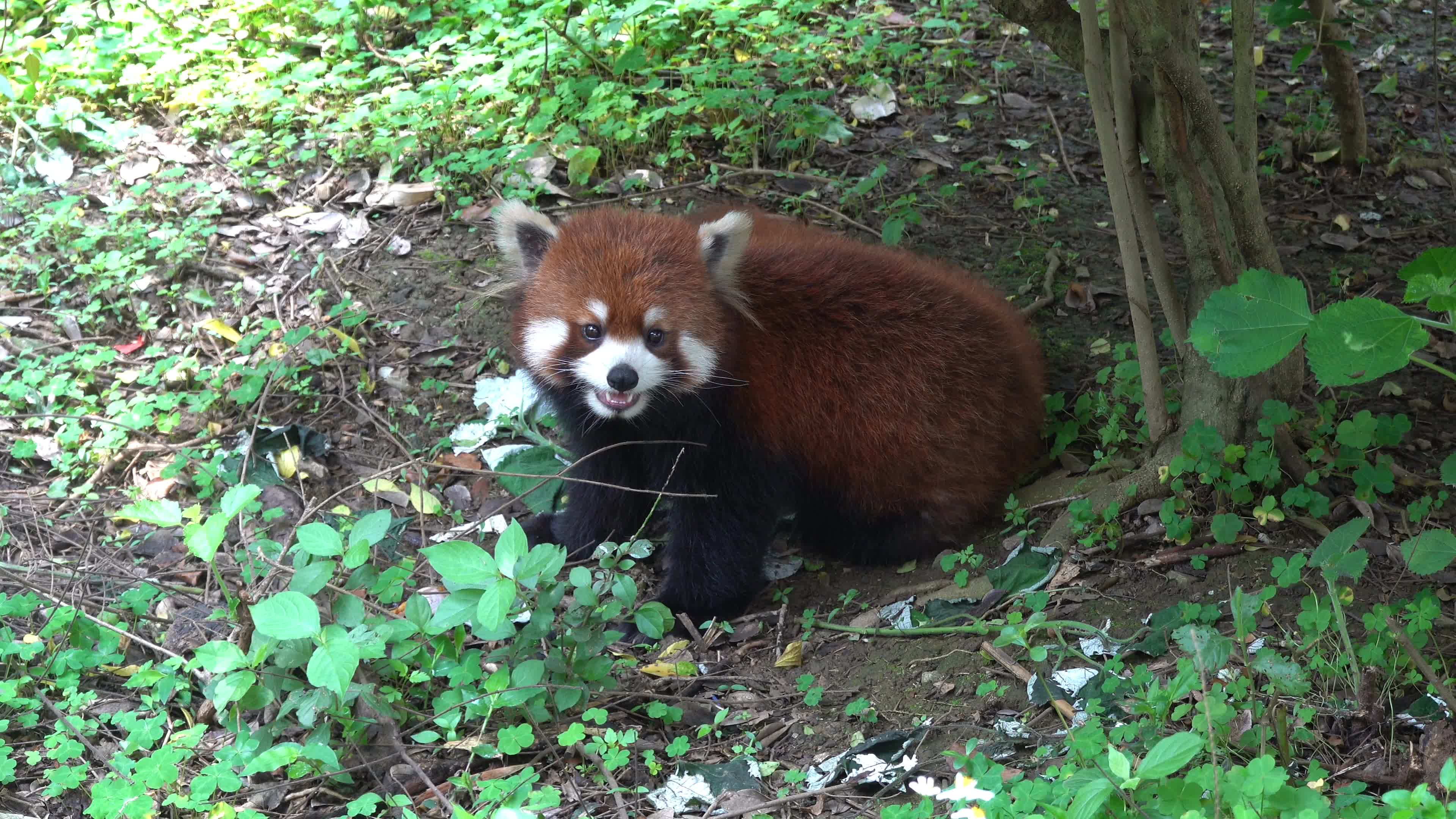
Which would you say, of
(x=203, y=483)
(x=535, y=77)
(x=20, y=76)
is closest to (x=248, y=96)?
(x=20, y=76)

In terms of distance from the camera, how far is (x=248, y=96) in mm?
6012

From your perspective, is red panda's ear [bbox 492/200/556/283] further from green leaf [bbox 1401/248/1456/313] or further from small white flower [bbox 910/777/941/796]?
green leaf [bbox 1401/248/1456/313]

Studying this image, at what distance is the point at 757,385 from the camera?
3.76 meters

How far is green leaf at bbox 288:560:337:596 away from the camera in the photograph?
2699 millimetres

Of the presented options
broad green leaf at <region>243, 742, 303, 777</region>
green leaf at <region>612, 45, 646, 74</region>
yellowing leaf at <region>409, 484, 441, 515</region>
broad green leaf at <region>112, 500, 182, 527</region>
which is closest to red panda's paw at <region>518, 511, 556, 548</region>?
yellowing leaf at <region>409, 484, 441, 515</region>

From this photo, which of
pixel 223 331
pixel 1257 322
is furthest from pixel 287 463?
pixel 1257 322

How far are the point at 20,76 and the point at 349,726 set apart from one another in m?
4.95

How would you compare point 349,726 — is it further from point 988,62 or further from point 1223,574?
point 988,62

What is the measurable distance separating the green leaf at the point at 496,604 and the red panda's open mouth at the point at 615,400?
39.4 inches

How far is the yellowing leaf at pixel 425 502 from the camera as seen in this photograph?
4254 millimetres

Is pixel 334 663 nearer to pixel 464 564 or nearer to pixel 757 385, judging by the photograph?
pixel 464 564

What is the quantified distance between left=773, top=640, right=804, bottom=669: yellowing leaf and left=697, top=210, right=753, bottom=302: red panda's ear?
43.7 inches

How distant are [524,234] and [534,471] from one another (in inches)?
43.3

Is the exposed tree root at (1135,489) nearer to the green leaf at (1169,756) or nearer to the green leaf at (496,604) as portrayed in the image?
the green leaf at (1169,756)
